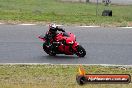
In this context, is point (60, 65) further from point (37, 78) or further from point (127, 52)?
point (127, 52)

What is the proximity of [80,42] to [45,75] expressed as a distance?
4.93 m

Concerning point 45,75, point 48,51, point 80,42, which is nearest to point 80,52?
point 48,51

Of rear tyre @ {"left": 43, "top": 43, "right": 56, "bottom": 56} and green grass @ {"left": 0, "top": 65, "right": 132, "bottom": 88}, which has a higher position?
green grass @ {"left": 0, "top": 65, "right": 132, "bottom": 88}

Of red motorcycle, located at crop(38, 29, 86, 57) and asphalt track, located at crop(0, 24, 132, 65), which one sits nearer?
asphalt track, located at crop(0, 24, 132, 65)

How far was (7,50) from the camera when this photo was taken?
1484 centimetres

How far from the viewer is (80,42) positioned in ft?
53.2

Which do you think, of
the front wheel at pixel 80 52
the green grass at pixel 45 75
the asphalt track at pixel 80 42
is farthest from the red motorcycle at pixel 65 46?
the green grass at pixel 45 75

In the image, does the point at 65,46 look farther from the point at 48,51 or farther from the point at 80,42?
the point at 80,42

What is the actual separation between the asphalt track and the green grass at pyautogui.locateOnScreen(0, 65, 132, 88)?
1145 mm

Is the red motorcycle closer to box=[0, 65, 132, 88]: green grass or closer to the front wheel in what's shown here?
the front wheel

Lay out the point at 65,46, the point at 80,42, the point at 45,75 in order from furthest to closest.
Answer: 1. the point at 80,42
2. the point at 65,46
3. the point at 45,75

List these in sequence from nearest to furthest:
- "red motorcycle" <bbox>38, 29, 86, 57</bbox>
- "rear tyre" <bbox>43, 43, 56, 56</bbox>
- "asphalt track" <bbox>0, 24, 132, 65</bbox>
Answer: "asphalt track" <bbox>0, 24, 132, 65</bbox>, "red motorcycle" <bbox>38, 29, 86, 57</bbox>, "rear tyre" <bbox>43, 43, 56, 56</bbox>

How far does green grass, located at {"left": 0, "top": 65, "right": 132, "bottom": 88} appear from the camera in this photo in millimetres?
9586

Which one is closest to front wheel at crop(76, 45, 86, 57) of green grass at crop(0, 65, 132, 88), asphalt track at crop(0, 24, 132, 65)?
asphalt track at crop(0, 24, 132, 65)
